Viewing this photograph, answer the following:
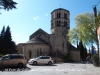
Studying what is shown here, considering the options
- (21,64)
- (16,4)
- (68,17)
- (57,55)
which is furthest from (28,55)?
(16,4)

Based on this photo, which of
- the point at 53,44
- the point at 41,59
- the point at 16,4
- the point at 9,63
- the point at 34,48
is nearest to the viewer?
the point at 16,4

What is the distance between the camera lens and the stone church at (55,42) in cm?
4175

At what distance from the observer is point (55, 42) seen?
45.9m

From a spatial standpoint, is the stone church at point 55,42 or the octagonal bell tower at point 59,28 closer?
the stone church at point 55,42

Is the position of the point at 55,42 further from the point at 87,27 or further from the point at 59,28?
the point at 87,27

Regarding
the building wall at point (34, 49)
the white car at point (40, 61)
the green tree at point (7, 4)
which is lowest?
the white car at point (40, 61)

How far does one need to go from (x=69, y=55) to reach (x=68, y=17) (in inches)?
526

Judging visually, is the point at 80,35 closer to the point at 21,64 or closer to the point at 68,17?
the point at 68,17

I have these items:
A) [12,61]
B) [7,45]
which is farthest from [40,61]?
[7,45]

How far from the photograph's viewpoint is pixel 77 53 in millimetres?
47062

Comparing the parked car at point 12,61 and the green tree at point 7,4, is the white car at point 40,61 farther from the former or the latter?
the green tree at point 7,4

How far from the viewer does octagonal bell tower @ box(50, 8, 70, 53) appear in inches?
1797

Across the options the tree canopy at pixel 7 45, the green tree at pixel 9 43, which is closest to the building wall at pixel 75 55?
the tree canopy at pixel 7 45

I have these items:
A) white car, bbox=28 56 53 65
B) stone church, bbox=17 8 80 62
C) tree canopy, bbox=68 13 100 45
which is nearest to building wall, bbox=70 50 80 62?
stone church, bbox=17 8 80 62
